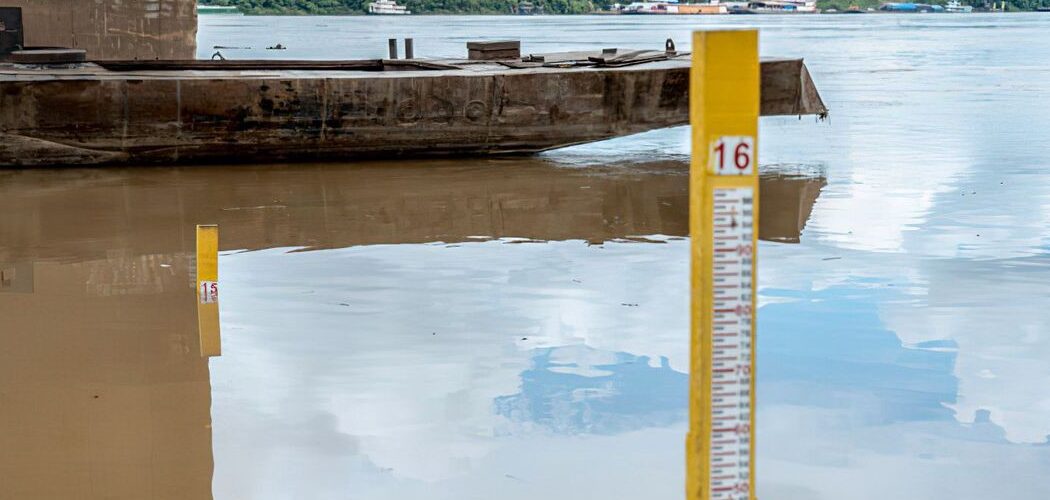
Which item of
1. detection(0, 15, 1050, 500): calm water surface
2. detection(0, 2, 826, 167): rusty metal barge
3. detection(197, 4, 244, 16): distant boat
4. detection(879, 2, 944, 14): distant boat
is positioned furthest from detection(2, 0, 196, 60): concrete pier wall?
detection(879, 2, 944, 14): distant boat

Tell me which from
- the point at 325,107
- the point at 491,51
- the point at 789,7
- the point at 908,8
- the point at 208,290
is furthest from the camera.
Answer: the point at 789,7

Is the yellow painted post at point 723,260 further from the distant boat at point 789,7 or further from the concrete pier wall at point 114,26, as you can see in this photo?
the distant boat at point 789,7

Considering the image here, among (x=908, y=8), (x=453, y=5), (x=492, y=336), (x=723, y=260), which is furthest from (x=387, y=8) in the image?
(x=723, y=260)

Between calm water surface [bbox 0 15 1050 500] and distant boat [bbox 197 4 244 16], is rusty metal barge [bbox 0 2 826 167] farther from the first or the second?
distant boat [bbox 197 4 244 16]

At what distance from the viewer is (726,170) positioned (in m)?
3.69

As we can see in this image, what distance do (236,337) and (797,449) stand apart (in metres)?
3.74

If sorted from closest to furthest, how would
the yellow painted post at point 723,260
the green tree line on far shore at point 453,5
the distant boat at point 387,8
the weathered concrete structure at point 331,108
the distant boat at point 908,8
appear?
the yellow painted post at point 723,260 < the weathered concrete structure at point 331,108 < the green tree line on far shore at point 453,5 < the distant boat at point 387,8 < the distant boat at point 908,8

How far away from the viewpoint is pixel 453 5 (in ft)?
570

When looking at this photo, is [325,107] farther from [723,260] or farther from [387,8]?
[387,8]

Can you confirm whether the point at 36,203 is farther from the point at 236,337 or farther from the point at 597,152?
the point at 597,152

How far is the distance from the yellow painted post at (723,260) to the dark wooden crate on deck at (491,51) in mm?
16290

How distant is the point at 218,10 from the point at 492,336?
570 feet

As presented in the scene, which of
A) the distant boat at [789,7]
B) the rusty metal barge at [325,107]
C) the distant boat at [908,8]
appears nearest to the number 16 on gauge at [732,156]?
the rusty metal barge at [325,107]

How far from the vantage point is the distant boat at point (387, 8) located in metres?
171
